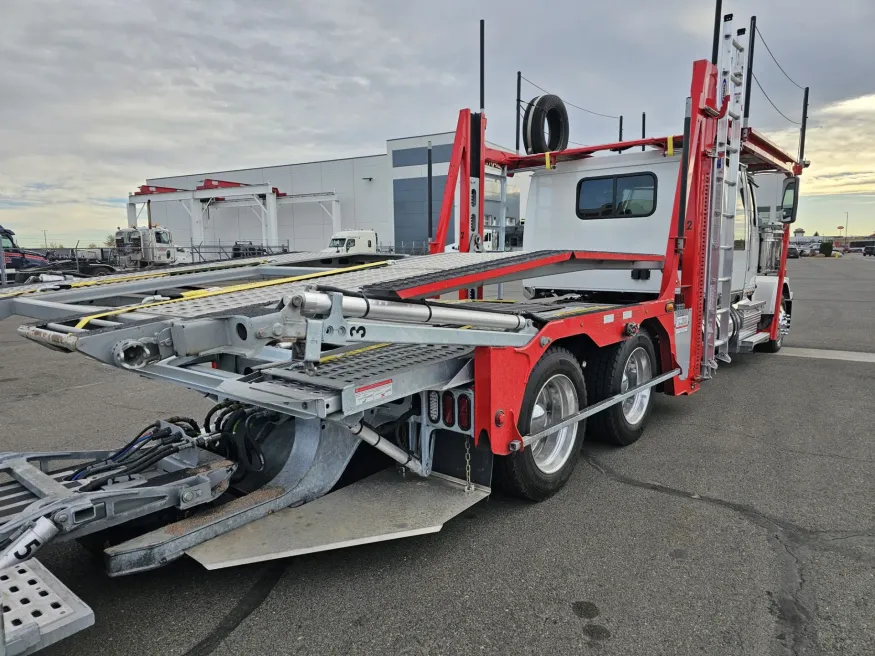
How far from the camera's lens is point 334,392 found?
111 inches

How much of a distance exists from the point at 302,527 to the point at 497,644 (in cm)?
109

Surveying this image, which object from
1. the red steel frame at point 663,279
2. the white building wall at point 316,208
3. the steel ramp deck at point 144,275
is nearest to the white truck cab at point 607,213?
the red steel frame at point 663,279

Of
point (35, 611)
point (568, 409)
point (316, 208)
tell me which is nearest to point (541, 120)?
point (568, 409)

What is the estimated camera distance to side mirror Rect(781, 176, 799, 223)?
27.4ft

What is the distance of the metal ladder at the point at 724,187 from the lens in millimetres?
5703

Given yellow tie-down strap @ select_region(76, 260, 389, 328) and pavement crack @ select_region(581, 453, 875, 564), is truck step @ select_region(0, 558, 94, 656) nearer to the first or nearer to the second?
yellow tie-down strap @ select_region(76, 260, 389, 328)

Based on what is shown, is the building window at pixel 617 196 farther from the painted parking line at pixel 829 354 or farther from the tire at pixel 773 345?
the painted parking line at pixel 829 354

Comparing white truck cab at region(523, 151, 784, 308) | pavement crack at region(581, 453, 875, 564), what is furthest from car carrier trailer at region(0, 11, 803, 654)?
pavement crack at region(581, 453, 875, 564)

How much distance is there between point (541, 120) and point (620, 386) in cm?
349

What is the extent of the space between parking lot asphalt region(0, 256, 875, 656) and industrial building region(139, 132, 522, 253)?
110 feet

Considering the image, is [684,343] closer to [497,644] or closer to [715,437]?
[715,437]

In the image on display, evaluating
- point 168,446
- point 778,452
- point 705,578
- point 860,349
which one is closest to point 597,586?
point 705,578

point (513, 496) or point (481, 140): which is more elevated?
point (481, 140)

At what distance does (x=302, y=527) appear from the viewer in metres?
3.07
